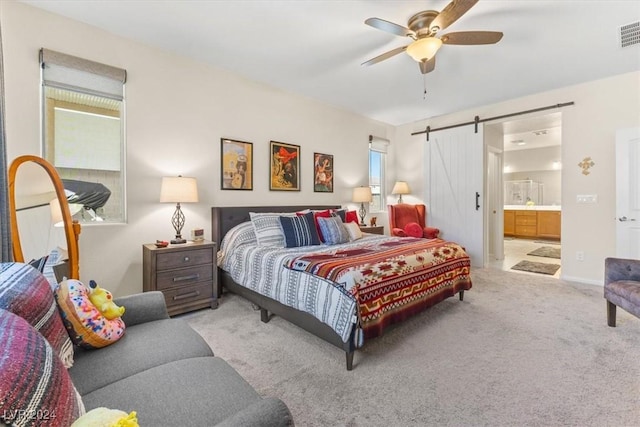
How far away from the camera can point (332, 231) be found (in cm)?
336

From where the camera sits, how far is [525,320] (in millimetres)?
2725

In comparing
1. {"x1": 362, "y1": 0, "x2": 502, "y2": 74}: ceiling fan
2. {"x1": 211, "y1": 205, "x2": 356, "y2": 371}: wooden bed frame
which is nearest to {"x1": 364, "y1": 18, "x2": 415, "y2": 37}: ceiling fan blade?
{"x1": 362, "y1": 0, "x2": 502, "y2": 74}: ceiling fan

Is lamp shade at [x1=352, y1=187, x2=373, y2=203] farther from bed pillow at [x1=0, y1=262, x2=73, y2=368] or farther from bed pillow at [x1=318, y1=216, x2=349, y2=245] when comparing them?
bed pillow at [x1=0, y1=262, x2=73, y2=368]

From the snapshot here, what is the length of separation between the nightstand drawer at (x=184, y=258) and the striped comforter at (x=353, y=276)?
0.28 m

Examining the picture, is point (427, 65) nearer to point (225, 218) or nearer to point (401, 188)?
point (225, 218)

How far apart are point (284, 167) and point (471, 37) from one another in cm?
265

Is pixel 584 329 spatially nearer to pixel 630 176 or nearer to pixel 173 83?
pixel 630 176

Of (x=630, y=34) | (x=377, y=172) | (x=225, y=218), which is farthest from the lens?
(x=377, y=172)

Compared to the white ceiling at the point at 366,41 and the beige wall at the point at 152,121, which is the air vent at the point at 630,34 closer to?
the white ceiling at the point at 366,41

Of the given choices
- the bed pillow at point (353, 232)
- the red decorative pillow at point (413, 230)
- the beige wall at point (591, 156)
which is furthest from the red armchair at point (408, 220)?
the beige wall at point (591, 156)

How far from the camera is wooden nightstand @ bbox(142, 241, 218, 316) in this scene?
2.71m

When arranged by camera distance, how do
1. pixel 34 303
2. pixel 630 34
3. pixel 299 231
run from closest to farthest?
pixel 34 303
pixel 630 34
pixel 299 231

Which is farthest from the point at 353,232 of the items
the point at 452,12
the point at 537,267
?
the point at 537,267

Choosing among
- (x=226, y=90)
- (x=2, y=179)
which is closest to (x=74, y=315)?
(x=2, y=179)
